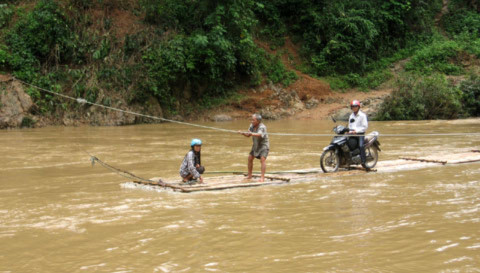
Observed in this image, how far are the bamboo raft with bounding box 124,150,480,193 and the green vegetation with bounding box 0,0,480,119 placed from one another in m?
12.7

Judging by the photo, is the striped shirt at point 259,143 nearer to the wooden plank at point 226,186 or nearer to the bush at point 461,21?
the wooden plank at point 226,186

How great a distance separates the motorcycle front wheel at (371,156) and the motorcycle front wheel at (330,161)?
656 millimetres

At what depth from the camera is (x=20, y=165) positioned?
12.0 meters

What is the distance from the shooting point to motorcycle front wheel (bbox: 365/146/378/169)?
10.4 metres

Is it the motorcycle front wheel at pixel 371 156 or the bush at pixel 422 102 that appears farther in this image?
the bush at pixel 422 102

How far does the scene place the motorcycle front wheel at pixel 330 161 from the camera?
1014 centimetres

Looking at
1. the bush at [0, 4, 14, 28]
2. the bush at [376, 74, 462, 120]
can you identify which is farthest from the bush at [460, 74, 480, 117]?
the bush at [0, 4, 14, 28]

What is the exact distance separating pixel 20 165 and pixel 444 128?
15.0 metres

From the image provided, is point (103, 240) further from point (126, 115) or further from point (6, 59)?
point (6, 59)

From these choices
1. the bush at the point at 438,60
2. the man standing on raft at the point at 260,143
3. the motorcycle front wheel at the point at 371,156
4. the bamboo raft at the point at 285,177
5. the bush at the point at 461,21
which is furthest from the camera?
the bush at the point at 461,21

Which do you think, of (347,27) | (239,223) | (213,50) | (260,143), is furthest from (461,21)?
(239,223)

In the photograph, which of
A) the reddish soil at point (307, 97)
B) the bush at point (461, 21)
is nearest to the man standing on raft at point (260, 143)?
the reddish soil at point (307, 97)

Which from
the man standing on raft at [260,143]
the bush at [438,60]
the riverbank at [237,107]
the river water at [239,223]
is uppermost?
the bush at [438,60]

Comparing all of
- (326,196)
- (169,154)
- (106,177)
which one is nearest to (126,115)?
(169,154)
